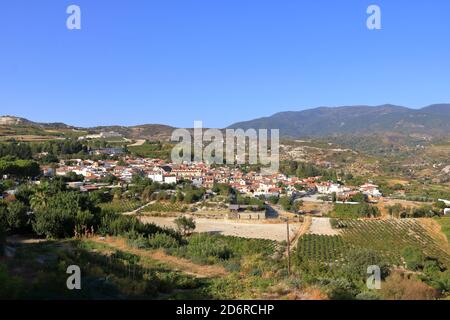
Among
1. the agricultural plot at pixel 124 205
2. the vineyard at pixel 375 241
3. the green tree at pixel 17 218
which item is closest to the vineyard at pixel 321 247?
the vineyard at pixel 375 241

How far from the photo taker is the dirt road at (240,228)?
3981 cm

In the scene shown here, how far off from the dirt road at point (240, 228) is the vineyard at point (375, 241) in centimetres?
334

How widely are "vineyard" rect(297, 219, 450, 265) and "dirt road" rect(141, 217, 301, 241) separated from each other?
334 centimetres

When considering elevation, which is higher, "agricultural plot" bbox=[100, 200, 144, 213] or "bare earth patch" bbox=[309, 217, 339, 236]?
"agricultural plot" bbox=[100, 200, 144, 213]

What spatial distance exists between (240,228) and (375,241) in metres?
13.6

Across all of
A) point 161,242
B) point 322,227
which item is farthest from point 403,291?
point 322,227

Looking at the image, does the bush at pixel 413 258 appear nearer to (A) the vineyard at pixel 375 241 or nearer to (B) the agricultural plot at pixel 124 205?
(A) the vineyard at pixel 375 241

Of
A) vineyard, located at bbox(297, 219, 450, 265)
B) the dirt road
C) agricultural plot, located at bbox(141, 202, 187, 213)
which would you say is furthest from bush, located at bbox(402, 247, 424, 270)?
agricultural plot, located at bbox(141, 202, 187, 213)

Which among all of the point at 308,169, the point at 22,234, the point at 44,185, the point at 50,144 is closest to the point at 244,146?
the point at 308,169

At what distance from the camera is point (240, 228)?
43906 mm

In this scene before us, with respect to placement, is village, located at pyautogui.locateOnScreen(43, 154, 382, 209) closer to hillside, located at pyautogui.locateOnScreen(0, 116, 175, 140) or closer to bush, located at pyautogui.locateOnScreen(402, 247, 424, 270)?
hillside, located at pyautogui.locateOnScreen(0, 116, 175, 140)

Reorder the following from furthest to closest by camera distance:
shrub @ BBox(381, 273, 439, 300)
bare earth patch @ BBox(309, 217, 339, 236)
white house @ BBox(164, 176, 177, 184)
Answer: white house @ BBox(164, 176, 177, 184) < bare earth patch @ BBox(309, 217, 339, 236) < shrub @ BBox(381, 273, 439, 300)

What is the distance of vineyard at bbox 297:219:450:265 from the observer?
32062 millimetres
